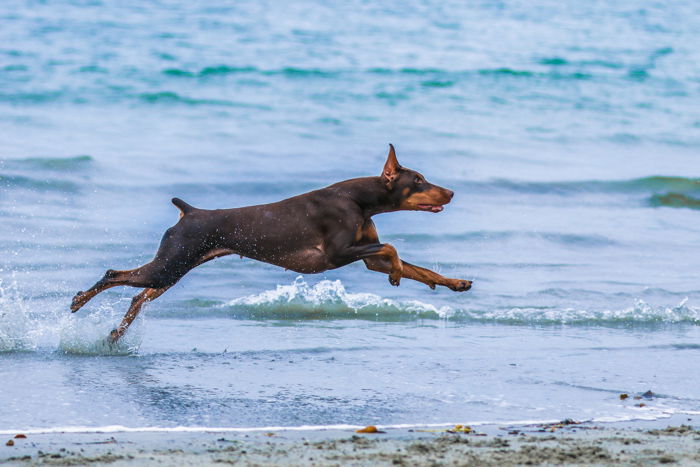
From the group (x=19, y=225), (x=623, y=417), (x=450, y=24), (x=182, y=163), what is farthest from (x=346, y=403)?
(x=450, y=24)

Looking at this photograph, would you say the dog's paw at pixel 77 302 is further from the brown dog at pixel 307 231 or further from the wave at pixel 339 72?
the wave at pixel 339 72

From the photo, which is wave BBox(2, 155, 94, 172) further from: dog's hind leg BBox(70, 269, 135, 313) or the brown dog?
the brown dog

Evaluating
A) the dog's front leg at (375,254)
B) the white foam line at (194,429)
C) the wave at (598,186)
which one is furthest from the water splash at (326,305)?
the wave at (598,186)

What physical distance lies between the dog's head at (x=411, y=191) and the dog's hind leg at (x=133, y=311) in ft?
5.90

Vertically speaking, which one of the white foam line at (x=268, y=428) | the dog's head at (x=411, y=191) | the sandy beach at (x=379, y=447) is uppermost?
the dog's head at (x=411, y=191)

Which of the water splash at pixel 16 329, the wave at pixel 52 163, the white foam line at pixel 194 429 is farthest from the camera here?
the wave at pixel 52 163

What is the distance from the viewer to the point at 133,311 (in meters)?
7.79

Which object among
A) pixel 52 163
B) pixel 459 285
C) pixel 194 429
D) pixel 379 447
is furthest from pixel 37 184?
pixel 379 447

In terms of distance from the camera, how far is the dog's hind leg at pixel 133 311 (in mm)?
7672

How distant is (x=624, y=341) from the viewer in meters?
8.45

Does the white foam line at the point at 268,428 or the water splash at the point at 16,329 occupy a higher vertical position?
the white foam line at the point at 268,428

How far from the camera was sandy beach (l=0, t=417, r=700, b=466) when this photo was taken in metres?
4.71

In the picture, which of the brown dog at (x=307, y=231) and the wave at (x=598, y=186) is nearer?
the brown dog at (x=307, y=231)

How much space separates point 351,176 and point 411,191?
8682 millimetres
